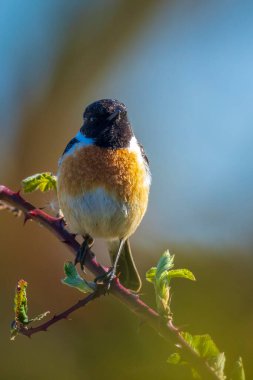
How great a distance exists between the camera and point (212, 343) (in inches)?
72.7

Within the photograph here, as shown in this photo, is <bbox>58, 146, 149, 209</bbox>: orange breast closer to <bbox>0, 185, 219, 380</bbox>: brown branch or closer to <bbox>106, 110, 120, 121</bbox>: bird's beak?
<bbox>106, 110, 120, 121</bbox>: bird's beak

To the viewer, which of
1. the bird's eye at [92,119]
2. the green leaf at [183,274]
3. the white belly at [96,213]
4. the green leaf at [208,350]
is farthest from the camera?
the bird's eye at [92,119]

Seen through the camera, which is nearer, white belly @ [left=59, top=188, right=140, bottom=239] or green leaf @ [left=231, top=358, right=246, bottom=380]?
green leaf @ [left=231, top=358, right=246, bottom=380]

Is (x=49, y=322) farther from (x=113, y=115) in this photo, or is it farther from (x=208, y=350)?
(x=113, y=115)

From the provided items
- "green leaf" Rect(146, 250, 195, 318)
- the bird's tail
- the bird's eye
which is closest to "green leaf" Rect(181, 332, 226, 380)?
"green leaf" Rect(146, 250, 195, 318)

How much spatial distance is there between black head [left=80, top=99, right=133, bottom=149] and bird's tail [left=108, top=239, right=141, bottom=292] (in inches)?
27.3

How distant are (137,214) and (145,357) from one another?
218cm

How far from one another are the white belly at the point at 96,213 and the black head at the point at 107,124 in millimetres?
431

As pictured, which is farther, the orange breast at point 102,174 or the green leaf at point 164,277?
the orange breast at point 102,174

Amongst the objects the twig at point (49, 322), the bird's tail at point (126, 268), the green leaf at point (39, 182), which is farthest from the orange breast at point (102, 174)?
the twig at point (49, 322)

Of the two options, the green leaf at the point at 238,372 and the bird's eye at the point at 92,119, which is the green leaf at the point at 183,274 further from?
the bird's eye at the point at 92,119

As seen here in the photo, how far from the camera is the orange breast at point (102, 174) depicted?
3.99 meters

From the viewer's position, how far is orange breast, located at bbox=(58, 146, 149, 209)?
3.99 metres

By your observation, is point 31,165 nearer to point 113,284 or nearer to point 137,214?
point 137,214
